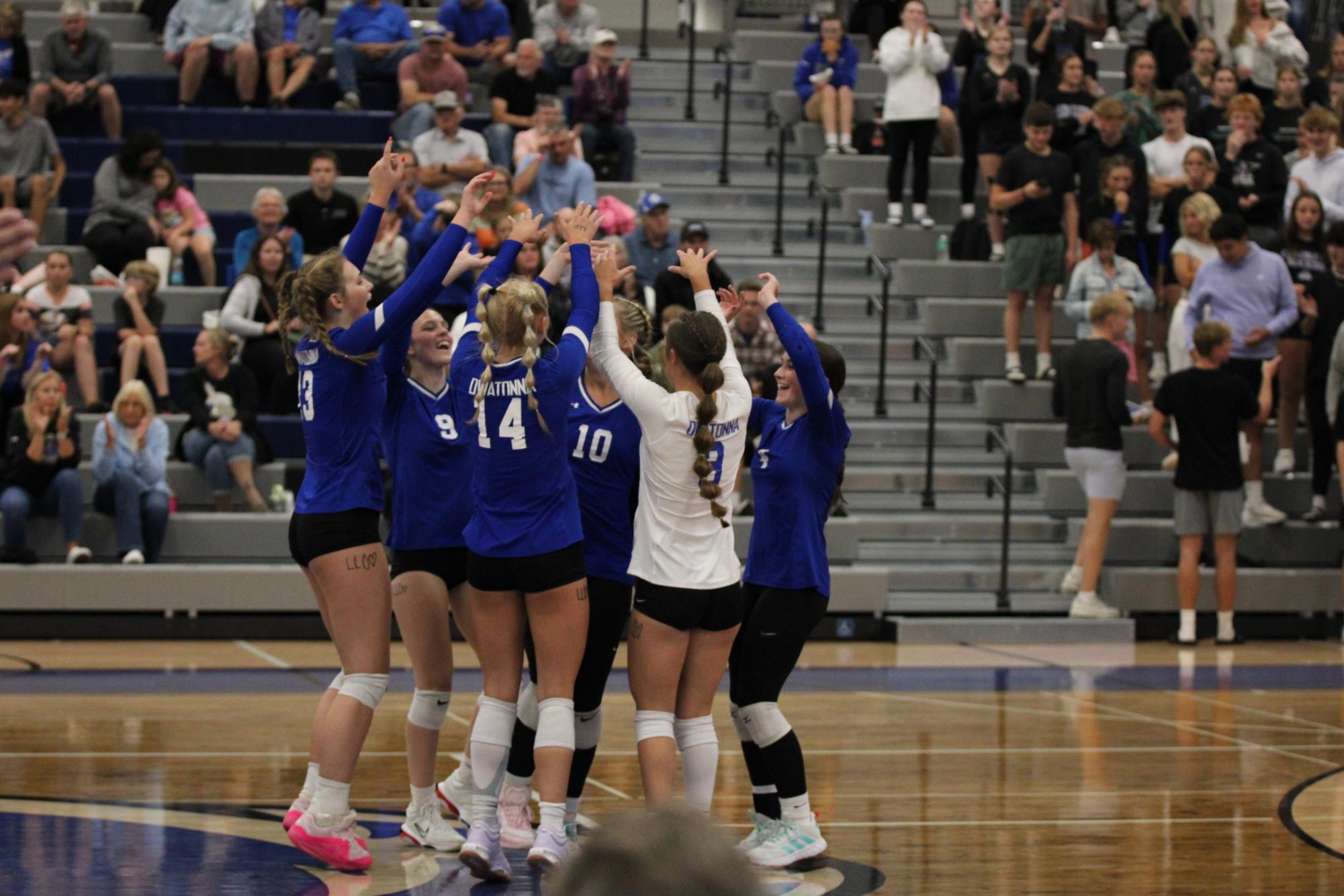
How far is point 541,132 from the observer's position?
13.2 m

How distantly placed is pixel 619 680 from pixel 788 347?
4.76 metres

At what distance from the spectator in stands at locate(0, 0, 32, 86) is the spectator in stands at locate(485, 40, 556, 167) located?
3.76 m

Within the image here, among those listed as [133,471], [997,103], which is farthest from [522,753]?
[997,103]

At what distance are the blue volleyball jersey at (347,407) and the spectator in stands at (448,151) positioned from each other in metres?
7.56

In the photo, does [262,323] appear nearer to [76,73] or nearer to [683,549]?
[76,73]

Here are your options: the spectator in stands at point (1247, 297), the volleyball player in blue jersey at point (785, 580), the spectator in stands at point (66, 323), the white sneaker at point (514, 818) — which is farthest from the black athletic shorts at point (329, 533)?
the spectator in stands at point (1247, 297)

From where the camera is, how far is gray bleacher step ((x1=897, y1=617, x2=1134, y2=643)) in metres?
11.9

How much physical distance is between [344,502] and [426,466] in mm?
386

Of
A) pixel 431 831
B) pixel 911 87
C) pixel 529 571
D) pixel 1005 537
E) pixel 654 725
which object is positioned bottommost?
pixel 1005 537

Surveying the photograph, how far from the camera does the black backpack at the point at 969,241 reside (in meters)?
14.8

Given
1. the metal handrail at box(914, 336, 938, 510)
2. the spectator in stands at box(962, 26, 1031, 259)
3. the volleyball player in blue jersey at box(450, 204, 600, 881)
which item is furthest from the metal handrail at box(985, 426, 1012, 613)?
the volleyball player in blue jersey at box(450, 204, 600, 881)

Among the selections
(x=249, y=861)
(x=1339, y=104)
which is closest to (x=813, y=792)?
(x=249, y=861)

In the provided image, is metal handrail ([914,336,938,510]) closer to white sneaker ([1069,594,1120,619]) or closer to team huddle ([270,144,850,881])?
white sneaker ([1069,594,1120,619])

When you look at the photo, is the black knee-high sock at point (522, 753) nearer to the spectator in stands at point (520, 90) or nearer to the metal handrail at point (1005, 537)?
the metal handrail at point (1005, 537)
